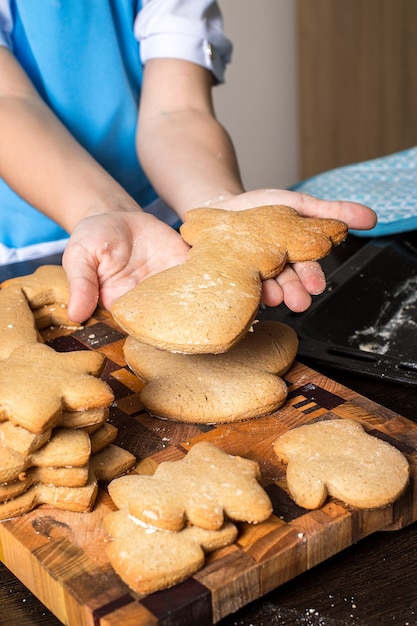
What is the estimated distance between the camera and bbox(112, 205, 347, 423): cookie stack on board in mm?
1030

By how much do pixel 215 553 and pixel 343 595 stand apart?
0.15m

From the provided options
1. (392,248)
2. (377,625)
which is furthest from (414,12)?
(377,625)

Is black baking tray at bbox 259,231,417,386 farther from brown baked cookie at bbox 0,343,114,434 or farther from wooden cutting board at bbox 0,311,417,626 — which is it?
brown baked cookie at bbox 0,343,114,434

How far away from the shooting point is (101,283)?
1.33 meters

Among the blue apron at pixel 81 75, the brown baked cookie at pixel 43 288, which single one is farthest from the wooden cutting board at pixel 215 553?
the blue apron at pixel 81 75

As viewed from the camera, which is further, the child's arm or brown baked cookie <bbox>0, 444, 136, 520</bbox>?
the child's arm

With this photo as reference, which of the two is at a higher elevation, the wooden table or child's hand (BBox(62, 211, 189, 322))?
child's hand (BBox(62, 211, 189, 322))

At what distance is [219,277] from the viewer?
1.10 meters

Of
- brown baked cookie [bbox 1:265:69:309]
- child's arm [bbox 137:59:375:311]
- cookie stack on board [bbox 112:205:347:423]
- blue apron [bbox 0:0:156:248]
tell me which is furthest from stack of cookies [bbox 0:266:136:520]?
blue apron [bbox 0:0:156:248]

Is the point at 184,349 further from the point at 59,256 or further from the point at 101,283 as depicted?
the point at 59,256

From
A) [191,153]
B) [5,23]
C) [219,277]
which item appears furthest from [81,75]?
[219,277]

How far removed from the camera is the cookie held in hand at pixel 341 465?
3.10 feet

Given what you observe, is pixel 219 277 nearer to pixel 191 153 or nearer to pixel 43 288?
pixel 43 288

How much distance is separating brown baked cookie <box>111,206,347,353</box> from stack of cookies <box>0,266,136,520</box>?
9 cm
